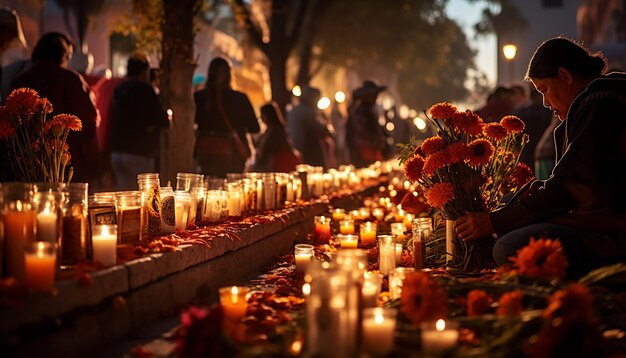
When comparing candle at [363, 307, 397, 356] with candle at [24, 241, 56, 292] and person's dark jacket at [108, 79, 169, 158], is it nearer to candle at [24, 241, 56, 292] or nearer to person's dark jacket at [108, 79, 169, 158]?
candle at [24, 241, 56, 292]

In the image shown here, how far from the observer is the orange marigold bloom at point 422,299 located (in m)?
4.54

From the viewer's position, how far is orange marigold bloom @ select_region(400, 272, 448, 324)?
4.54 meters

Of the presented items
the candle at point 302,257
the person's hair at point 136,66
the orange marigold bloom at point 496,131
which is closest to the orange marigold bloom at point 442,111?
the orange marigold bloom at point 496,131

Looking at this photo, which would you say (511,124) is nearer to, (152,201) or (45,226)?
(152,201)

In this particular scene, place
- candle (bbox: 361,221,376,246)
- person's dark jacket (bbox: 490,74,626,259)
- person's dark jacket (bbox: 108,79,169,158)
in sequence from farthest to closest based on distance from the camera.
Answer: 1. person's dark jacket (bbox: 108,79,169,158)
2. candle (bbox: 361,221,376,246)
3. person's dark jacket (bbox: 490,74,626,259)

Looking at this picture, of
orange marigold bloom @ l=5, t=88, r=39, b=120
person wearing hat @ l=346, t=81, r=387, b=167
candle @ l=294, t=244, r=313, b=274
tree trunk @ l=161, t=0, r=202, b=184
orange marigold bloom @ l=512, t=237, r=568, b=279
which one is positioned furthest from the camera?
person wearing hat @ l=346, t=81, r=387, b=167

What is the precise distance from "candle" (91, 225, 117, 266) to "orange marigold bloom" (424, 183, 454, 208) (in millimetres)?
2354

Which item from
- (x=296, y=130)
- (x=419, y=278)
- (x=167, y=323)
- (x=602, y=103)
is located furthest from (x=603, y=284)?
(x=296, y=130)

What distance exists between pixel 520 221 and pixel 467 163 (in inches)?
26.3

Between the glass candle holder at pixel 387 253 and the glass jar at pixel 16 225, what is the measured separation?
9.29 feet

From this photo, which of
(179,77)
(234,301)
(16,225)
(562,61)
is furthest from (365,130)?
(16,225)

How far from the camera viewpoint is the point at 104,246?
541 centimetres

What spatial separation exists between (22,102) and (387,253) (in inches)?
108

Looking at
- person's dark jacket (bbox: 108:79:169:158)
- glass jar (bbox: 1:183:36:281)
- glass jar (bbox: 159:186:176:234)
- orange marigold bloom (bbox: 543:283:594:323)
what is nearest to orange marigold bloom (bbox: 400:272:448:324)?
orange marigold bloom (bbox: 543:283:594:323)
